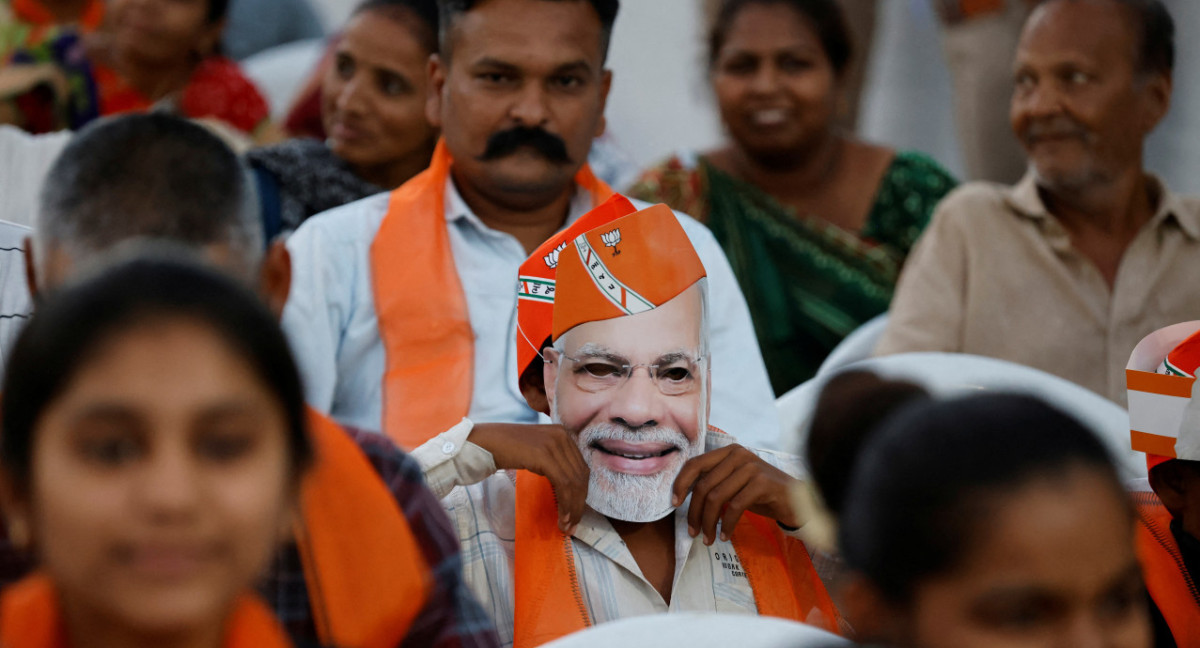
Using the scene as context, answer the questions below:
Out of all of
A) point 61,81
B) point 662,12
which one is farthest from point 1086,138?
point 662,12

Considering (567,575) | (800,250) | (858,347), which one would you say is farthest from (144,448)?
(800,250)

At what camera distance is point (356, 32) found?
131 inches

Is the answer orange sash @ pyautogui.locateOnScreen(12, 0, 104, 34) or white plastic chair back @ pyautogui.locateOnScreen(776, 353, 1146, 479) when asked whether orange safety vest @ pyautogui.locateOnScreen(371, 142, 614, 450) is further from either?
orange sash @ pyautogui.locateOnScreen(12, 0, 104, 34)

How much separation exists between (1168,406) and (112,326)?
1536 millimetres

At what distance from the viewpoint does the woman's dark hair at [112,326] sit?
3.69 feet

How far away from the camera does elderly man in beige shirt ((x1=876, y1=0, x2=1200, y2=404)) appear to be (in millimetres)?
2945

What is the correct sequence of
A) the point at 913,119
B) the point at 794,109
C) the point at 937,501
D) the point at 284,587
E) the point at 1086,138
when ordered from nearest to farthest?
the point at 937,501 < the point at 284,587 < the point at 1086,138 < the point at 794,109 < the point at 913,119

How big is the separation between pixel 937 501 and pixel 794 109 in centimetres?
252

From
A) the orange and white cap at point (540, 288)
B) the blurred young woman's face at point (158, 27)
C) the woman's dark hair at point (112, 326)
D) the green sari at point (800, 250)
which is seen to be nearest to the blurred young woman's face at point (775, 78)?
the green sari at point (800, 250)

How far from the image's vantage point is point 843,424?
1.60 metres

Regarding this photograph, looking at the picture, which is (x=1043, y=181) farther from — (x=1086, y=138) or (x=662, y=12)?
(x=662, y=12)

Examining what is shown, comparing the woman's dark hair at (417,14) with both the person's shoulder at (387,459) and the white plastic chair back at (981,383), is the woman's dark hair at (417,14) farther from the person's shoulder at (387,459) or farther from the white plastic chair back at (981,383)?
the person's shoulder at (387,459)

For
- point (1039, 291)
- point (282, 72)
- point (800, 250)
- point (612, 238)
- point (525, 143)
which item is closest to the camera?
point (612, 238)

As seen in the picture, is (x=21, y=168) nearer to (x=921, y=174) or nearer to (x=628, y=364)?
(x=628, y=364)
